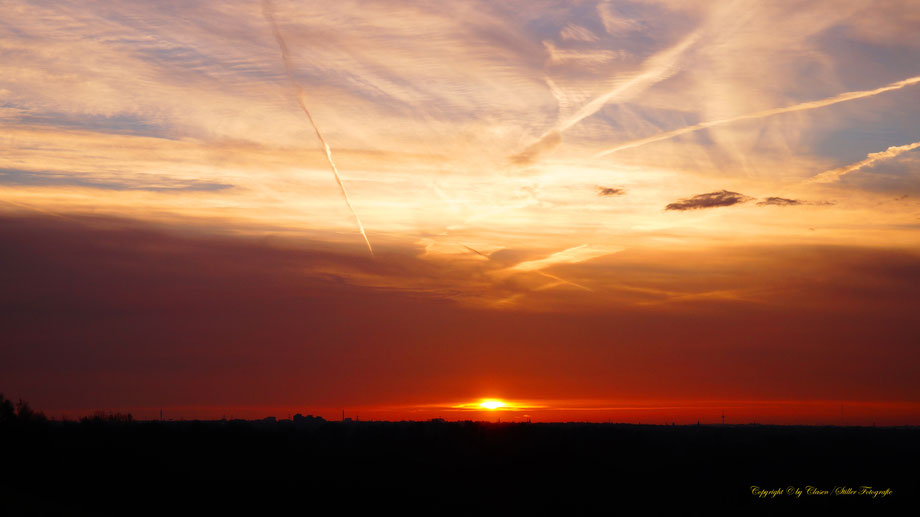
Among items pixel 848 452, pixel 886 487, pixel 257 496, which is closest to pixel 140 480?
pixel 257 496

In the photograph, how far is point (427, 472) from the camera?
186ft

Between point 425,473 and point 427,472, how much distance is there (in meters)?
0.42

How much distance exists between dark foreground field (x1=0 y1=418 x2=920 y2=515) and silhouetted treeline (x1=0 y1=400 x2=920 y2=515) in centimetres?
13

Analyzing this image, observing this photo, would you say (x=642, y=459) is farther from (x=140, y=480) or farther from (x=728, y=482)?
(x=140, y=480)

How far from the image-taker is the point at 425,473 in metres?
56.4

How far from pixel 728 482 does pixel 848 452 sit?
26.0m

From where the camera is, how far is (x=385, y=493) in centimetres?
4953

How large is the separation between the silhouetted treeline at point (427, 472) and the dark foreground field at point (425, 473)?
131mm

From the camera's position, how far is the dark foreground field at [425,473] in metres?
46.1

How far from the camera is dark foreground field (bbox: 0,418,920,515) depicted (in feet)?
151

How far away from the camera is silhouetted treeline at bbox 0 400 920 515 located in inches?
1818

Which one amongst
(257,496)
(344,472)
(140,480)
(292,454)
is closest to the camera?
(257,496)

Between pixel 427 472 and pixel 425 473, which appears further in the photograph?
pixel 427 472

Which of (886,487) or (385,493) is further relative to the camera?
(886,487)
